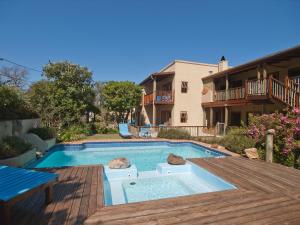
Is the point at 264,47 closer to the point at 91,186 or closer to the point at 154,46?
the point at 154,46

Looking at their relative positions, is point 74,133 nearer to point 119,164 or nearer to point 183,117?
point 119,164

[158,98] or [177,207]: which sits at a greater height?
[158,98]

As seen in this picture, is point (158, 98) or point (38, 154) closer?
point (38, 154)

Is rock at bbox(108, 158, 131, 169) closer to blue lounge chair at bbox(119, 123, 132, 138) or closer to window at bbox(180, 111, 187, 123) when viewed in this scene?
blue lounge chair at bbox(119, 123, 132, 138)

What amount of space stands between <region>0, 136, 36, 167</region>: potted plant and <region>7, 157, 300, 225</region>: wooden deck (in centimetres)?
340

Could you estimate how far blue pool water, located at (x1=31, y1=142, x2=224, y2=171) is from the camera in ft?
32.0

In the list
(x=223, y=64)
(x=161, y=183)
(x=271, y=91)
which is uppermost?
(x=223, y=64)

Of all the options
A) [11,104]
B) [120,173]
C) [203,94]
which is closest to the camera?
[120,173]

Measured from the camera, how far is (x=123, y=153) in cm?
1168

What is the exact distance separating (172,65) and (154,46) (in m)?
4.81

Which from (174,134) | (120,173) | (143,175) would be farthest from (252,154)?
(174,134)

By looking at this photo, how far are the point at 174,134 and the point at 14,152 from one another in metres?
10.5

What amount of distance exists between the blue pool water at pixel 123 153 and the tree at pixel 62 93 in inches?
167

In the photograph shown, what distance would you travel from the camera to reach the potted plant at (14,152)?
699 cm
